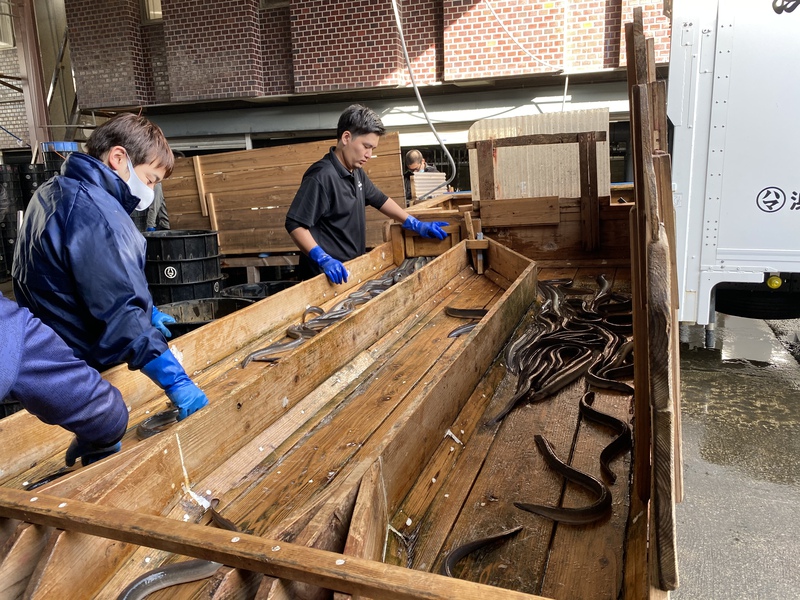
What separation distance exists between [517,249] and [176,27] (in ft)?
34.2

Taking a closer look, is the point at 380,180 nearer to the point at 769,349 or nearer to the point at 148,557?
the point at 769,349

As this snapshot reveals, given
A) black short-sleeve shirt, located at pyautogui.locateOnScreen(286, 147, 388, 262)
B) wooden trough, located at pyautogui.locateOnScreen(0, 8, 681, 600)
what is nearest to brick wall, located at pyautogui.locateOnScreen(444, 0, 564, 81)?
black short-sleeve shirt, located at pyautogui.locateOnScreen(286, 147, 388, 262)

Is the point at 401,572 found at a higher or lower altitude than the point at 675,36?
lower

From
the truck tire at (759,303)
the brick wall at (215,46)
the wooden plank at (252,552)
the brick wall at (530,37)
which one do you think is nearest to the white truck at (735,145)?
the truck tire at (759,303)

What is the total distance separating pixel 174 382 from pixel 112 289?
1.65ft

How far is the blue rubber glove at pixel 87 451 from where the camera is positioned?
2154mm

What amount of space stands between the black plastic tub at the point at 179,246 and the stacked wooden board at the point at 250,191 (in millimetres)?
2832

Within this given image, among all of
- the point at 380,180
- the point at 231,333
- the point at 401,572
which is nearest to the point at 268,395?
the point at 231,333

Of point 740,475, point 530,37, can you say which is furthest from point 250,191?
point 740,475

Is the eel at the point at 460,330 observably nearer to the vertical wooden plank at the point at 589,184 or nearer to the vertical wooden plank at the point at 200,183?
the vertical wooden plank at the point at 589,184

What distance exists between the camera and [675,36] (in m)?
4.53

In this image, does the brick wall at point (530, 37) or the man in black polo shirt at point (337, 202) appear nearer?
the man in black polo shirt at point (337, 202)

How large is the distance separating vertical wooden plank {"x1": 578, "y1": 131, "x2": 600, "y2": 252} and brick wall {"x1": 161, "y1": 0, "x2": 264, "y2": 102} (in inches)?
341

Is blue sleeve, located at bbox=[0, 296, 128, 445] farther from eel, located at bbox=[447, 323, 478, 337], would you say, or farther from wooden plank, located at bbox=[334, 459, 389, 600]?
eel, located at bbox=[447, 323, 478, 337]
